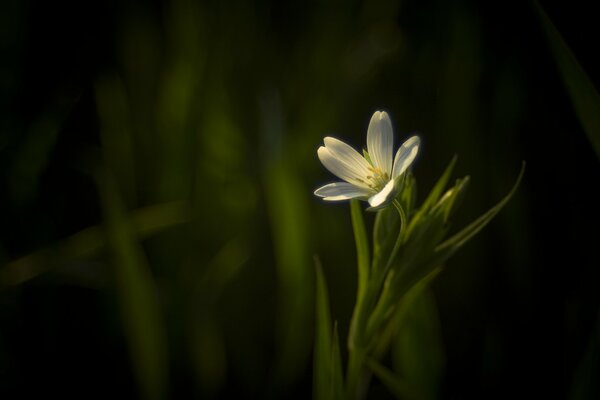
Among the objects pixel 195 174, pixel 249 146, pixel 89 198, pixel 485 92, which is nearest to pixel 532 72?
pixel 485 92

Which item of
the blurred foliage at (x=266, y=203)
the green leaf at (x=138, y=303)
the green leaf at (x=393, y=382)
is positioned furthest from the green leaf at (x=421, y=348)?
the green leaf at (x=138, y=303)

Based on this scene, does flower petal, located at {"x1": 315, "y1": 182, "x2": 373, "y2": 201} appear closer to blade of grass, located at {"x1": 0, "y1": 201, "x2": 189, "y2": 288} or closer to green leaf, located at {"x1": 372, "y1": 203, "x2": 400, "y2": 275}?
green leaf, located at {"x1": 372, "y1": 203, "x2": 400, "y2": 275}

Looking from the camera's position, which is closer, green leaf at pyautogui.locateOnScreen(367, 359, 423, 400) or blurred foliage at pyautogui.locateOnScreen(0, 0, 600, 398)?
green leaf at pyautogui.locateOnScreen(367, 359, 423, 400)

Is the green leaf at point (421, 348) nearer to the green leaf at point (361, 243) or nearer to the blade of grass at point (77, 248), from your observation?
→ the green leaf at point (361, 243)

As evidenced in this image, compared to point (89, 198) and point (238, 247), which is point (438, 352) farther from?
point (89, 198)

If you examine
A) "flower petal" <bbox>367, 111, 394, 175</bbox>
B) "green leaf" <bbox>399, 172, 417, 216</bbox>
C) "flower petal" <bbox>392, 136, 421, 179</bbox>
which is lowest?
"green leaf" <bbox>399, 172, 417, 216</bbox>

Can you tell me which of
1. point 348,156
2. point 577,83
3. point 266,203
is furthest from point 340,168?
point 266,203

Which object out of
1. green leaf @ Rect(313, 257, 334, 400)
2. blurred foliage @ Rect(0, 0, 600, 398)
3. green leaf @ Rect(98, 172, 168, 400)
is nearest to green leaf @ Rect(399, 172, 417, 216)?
green leaf @ Rect(313, 257, 334, 400)
